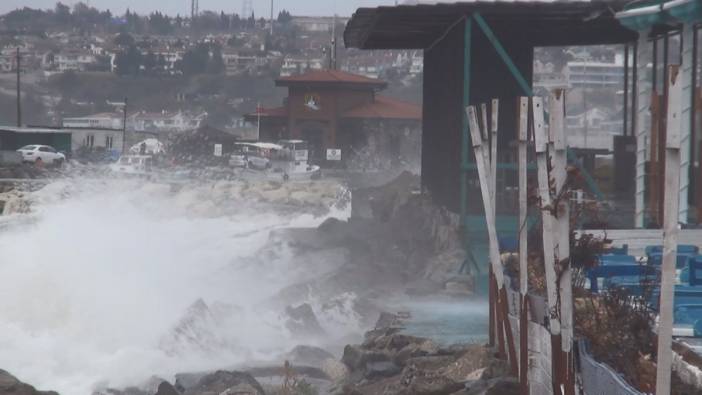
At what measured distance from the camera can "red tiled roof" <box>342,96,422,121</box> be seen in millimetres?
72188

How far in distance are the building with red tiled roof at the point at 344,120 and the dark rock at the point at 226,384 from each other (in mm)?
53607

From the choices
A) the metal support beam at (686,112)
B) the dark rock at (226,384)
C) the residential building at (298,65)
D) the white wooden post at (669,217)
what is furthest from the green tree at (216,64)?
the white wooden post at (669,217)

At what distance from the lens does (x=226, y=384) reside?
16422 millimetres

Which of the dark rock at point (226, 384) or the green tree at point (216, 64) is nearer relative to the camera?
the dark rock at point (226, 384)

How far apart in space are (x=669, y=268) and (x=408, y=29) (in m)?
19.8

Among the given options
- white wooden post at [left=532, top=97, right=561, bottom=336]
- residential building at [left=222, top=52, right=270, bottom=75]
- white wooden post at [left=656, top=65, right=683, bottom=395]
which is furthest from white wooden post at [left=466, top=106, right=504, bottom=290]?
residential building at [left=222, top=52, right=270, bottom=75]

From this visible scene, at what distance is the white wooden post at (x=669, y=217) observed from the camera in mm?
6582

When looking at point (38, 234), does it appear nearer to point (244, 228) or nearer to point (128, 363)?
point (244, 228)

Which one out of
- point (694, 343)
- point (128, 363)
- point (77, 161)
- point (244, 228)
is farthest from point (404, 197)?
point (77, 161)

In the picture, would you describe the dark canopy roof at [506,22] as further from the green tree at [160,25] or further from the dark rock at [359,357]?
the green tree at [160,25]

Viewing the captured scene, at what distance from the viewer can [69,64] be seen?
131500 millimetres

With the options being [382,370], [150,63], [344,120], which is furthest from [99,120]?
[382,370]

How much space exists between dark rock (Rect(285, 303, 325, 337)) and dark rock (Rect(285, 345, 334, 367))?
2.28 metres

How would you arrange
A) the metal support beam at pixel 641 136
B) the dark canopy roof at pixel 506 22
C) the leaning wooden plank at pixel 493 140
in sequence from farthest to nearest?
the dark canopy roof at pixel 506 22, the metal support beam at pixel 641 136, the leaning wooden plank at pixel 493 140
